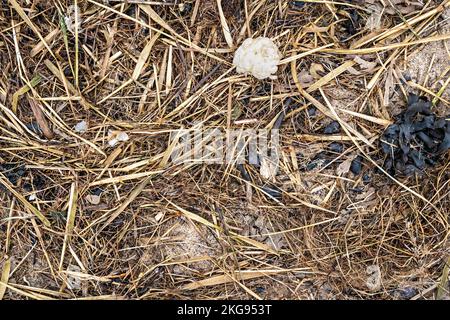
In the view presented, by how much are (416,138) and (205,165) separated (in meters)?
0.77

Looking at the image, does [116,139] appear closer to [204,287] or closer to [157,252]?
[157,252]

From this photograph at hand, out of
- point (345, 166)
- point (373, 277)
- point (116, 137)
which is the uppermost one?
point (116, 137)

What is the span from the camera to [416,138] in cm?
168

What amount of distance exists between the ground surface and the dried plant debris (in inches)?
2.1

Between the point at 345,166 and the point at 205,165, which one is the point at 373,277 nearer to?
the point at 345,166

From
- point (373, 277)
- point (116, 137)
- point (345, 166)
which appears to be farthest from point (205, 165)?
point (373, 277)

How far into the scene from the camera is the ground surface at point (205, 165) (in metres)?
1.73

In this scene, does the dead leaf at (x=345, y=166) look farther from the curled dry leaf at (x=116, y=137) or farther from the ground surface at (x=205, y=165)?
the curled dry leaf at (x=116, y=137)

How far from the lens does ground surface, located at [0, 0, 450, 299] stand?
1.73 metres

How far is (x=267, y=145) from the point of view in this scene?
175cm

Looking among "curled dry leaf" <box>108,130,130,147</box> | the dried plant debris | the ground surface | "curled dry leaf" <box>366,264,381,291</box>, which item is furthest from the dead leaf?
"curled dry leaf" <box>108,130,130,147</box>

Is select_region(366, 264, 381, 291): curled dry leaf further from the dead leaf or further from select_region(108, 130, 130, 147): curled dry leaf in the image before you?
select_region(108, 130, 130, 147): curled dry leaf

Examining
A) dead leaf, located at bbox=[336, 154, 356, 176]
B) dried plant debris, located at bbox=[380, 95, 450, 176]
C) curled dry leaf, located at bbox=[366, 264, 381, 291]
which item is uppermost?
dried plant debris, located at bbox=[380, 95, 450, 176]
